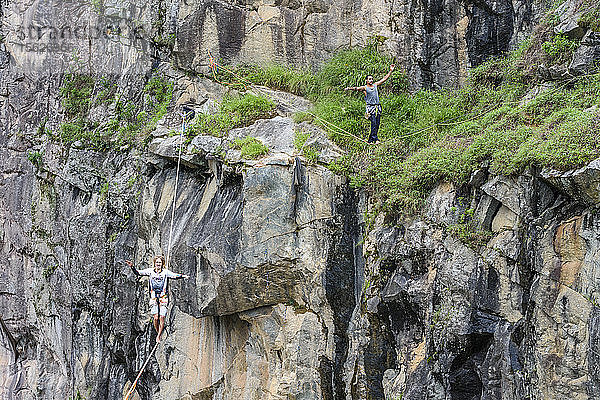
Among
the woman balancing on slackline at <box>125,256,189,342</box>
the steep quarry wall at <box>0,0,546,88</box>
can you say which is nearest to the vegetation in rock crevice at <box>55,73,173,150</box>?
the steep quarry wall at <box>0,0,546,88</box>

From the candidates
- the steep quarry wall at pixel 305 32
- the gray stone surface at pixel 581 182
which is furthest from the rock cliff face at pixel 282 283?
the steep quarry wall at pixel 305 32

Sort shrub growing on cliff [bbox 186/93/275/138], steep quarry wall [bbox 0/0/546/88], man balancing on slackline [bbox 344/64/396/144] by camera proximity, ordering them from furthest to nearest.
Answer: steep quarry wall [bbox 0/0/546/88] → shrub growing on cliff [bbox 186/93/275/138] → man balancing on slackline [bbox 344/64/396/144]

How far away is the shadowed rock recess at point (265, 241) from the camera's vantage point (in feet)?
29.2

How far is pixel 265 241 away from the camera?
11375 millimetres

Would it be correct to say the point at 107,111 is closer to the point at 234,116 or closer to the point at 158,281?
the point at 234,116

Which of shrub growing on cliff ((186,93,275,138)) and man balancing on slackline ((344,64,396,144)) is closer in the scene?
man balancing on slackline ((344,64,396,144))

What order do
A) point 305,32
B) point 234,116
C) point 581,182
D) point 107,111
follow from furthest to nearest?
point 107,111
point 305,32
point 234,116
point 581,182

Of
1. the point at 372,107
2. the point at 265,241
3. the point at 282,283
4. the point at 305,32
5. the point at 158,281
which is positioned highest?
the point at 305,32

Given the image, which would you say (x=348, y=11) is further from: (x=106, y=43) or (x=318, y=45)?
(x=106, y=43)

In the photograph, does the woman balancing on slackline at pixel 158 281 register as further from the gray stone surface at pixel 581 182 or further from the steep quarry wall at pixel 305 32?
the gray stone surface at pixel 581 182

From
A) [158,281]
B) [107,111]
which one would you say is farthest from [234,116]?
[158,281]

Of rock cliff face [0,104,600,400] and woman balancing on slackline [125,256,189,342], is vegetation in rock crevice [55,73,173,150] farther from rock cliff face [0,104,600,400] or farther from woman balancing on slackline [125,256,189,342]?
woman balancing on slackline [125,256,189,342]

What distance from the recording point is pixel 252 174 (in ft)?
37.9

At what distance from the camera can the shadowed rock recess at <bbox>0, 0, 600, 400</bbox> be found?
8906 millimetres
